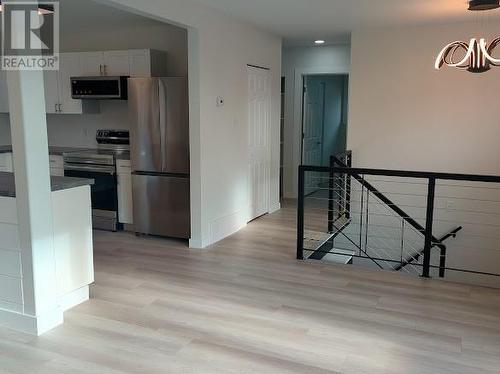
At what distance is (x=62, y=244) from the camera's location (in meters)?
3.30

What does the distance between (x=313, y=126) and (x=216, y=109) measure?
3600 mm

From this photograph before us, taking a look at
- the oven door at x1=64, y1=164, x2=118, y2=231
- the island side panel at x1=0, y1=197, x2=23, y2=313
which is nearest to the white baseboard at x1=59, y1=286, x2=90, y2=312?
the island side panel at x1=0, y1=197, x2=23, y2=313

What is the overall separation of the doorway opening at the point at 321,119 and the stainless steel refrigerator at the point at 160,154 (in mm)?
2916

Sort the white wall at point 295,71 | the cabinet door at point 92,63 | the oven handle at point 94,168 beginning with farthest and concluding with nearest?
1. the white wall at point 295,71
2. the cabinet door at point 92,63
3. the oven handle at point 94,168

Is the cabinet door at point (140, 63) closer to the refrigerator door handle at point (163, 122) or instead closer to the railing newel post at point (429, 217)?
the refrigerator door handle at point (163, 122)

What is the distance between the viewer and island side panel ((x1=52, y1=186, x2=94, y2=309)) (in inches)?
128

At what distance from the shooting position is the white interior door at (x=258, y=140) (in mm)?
5930

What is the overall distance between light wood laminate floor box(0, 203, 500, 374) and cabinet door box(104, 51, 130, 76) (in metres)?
2.33

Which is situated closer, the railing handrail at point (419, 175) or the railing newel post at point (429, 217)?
the railing handrail at point (419, 175)

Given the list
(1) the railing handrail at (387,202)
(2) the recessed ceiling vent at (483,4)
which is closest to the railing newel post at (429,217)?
(1) the railing handrail at (387,202)

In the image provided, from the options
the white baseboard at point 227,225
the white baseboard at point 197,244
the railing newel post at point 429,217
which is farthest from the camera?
the white baseboard at point 227,225

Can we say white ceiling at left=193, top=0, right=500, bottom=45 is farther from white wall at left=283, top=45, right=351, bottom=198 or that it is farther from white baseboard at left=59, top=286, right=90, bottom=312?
white baseboard at left=59, top=286, right=90, bottom=312

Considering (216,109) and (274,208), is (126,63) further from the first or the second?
(274,208)

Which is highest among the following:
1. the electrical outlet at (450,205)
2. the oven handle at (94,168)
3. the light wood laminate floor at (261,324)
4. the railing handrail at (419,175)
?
the railing handrail at (419,175)
